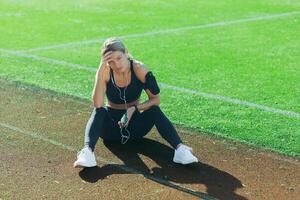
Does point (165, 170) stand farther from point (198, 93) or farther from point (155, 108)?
point (198, 93)

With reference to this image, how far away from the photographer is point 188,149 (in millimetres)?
6227

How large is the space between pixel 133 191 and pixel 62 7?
39.8 feet

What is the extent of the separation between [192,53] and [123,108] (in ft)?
16.2

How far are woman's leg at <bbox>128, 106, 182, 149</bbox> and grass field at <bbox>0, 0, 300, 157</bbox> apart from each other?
0.90 meters

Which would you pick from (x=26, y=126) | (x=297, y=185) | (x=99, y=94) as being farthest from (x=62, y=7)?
(x=297, y=185)

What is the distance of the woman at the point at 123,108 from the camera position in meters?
6.19

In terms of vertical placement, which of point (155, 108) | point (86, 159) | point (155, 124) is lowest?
point (86, 159)

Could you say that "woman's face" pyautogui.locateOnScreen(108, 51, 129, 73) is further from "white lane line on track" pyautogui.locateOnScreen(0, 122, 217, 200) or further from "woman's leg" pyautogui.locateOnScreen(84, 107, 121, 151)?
"white lane line on track" pyautogui.locateOnScreen(0, 122, 217, 200)

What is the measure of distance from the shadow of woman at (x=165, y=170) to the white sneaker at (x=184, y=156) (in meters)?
0.09

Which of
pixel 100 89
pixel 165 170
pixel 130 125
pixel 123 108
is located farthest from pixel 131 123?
pixel 165 170

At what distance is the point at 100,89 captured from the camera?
646 centimetres

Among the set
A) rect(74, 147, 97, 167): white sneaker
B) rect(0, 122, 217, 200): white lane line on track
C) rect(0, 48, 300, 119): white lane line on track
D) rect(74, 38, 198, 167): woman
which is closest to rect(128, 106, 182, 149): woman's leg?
rect(74, 38, 198, 167): woman

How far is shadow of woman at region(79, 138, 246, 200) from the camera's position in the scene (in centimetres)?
578

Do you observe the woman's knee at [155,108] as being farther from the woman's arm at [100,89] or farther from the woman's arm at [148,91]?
the woman's arm at [100,89]
